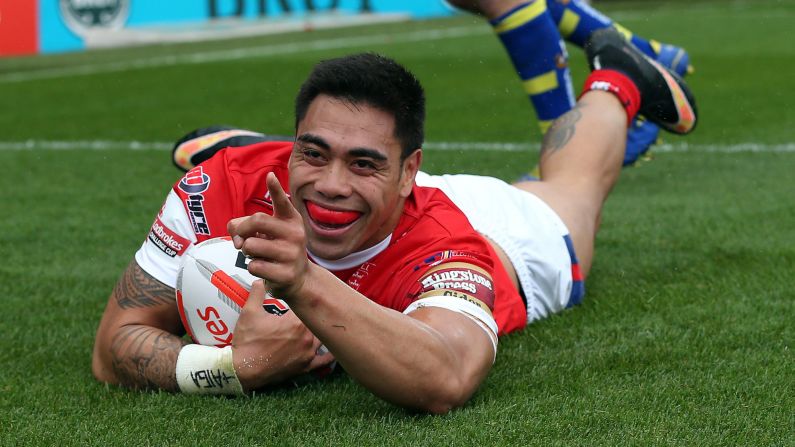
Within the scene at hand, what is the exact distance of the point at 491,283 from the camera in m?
3.21

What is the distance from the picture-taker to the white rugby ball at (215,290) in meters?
3.23

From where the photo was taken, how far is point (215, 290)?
127 inches

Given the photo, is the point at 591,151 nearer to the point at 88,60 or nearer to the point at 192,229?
the point at 192,229

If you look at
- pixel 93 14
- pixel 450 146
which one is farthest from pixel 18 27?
pixel 450 146

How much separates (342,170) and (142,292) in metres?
0.88

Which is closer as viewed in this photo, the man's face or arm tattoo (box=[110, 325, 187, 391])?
the man's face

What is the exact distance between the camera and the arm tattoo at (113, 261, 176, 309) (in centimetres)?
348

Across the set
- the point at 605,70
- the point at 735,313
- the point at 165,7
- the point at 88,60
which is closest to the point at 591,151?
the point at 605,70

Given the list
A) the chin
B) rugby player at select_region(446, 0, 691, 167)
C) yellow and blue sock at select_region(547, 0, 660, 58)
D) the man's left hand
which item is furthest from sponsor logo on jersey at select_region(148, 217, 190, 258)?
yellow and blue sock at select_region(547, 0, 660, 58)

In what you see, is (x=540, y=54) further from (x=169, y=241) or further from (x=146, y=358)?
(x=146, y=358)

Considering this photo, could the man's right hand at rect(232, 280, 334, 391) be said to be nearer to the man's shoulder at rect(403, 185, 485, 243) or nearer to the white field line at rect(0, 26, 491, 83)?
the man's shoulder at rect(403, 185, 485, 243)

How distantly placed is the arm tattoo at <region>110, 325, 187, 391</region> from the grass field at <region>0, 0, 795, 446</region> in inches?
2.4

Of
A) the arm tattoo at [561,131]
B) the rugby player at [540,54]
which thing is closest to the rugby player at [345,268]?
the arm tattoo at [561,131]

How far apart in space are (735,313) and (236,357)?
5.38ft
